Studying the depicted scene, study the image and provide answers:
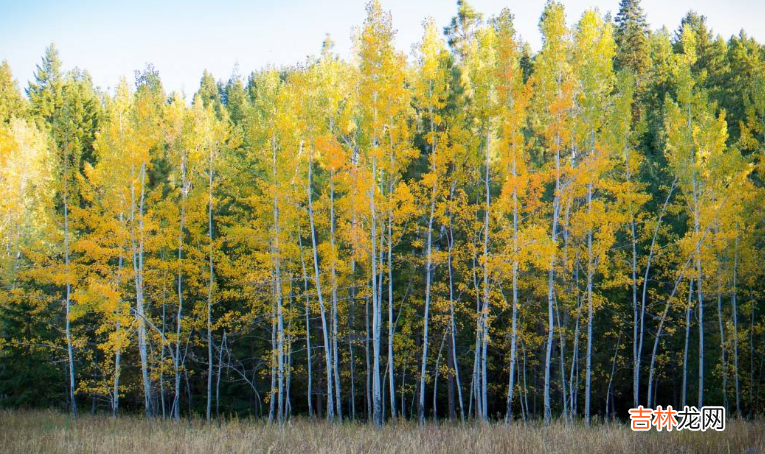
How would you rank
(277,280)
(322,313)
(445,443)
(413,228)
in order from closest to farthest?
(445,443), (322,313), (413,228), (277,280)

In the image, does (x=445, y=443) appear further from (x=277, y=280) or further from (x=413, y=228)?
(x=277, y=280)

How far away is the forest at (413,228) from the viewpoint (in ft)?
54.9

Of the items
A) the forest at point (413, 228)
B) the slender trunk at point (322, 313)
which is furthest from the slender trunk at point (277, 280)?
the slender trunk at point (322, 313)

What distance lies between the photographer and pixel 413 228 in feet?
58.6

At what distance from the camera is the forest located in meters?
16.7

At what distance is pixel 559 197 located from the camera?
1652cm

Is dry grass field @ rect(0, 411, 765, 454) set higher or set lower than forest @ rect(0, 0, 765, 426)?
lower

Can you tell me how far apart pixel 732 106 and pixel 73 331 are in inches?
1319

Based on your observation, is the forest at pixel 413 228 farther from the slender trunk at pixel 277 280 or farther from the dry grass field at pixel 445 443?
the dry grass field at pixel 445 443

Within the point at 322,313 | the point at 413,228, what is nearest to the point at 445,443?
the point at 322,313

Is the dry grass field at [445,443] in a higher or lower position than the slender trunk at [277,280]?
lower

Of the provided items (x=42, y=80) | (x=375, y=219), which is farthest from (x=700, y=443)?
(x=42, y=80)

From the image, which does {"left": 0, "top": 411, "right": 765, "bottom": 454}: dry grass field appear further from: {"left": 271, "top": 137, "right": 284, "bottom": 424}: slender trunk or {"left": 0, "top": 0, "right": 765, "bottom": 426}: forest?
{"left": 271, "top": 137, "right": 284, "bottom": 424}: slender trunk

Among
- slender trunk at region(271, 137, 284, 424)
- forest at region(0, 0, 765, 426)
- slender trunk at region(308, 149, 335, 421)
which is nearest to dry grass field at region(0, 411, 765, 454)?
forest at region(0, 0, 765, 426)
